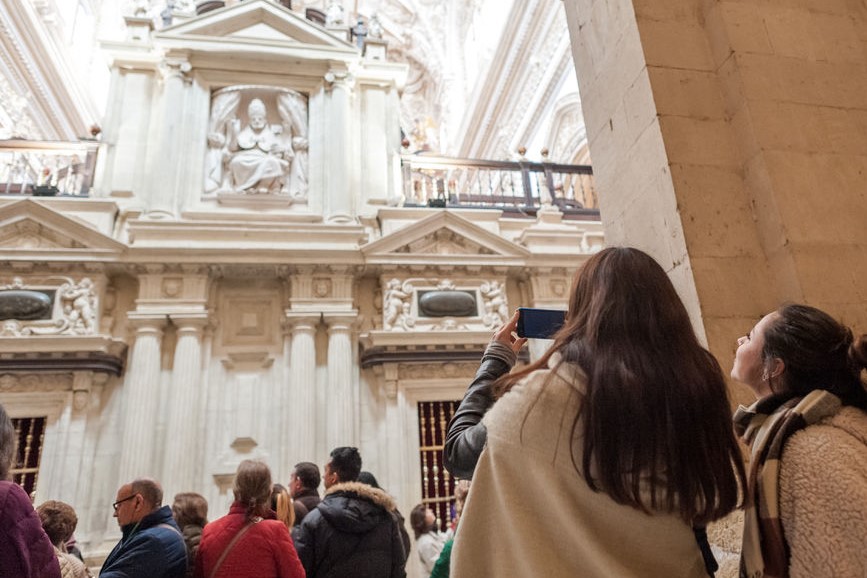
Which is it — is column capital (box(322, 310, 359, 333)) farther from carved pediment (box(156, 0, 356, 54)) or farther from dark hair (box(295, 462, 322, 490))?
carved pediment (box(156, 0, 356, 54))

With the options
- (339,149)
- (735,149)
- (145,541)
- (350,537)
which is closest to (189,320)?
(339,149)

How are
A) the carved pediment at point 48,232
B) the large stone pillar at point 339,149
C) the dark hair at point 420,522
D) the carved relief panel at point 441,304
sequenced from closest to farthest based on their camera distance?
the dark hair at point 420,522
the carved pediment at point 48,232
the carved relief panel at point 441,304
the large stone pillar at point 339,149

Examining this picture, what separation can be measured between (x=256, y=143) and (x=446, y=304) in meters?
3.77

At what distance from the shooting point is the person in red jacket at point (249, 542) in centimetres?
244

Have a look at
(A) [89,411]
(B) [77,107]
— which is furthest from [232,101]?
(B) [77,107]

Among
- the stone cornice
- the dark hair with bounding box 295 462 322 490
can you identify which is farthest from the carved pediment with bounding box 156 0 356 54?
the dark hair with bounding box 295 462 322 490

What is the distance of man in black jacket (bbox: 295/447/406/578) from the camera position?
2.83 metres

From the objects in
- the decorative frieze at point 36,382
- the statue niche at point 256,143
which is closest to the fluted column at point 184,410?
the decorative frieze at point 36,382

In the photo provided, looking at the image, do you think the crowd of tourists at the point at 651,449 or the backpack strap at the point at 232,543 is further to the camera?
the backpack strap at the point at 232,543

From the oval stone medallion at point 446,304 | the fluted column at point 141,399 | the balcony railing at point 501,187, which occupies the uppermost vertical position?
the balcony railing at point 501,187

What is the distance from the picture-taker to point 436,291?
7.61 metres

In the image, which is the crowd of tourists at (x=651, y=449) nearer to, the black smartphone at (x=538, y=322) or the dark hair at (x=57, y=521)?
the black smartphone at (x=538, y=322)

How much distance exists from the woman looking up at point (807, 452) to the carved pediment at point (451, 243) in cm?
638

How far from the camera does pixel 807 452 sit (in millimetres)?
1101
